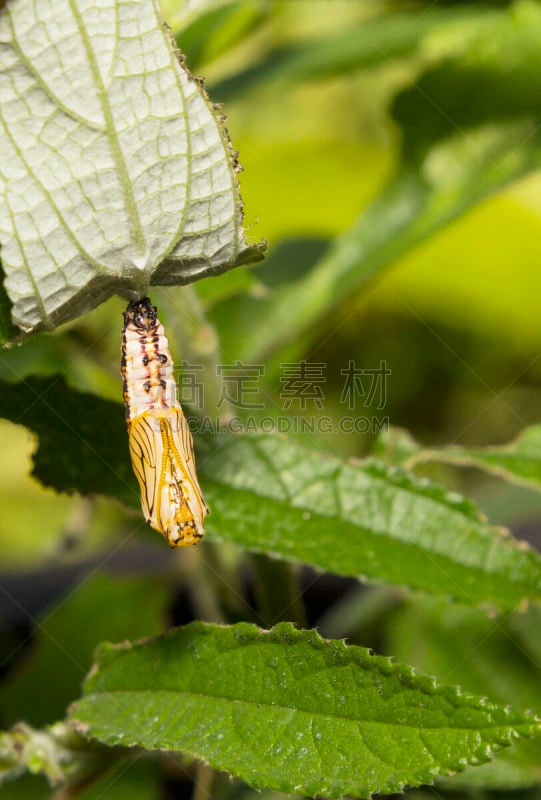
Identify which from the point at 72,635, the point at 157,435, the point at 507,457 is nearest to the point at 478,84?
the point at 507,457

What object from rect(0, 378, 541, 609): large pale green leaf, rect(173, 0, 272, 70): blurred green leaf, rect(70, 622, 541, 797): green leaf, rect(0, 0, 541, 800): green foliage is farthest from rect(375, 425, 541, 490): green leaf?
rect(173, 0, 272, 70): blurred green leaf

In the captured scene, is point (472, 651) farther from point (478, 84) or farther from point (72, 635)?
point (478, 84)

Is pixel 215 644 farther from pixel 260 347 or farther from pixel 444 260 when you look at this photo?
pixel 444 260

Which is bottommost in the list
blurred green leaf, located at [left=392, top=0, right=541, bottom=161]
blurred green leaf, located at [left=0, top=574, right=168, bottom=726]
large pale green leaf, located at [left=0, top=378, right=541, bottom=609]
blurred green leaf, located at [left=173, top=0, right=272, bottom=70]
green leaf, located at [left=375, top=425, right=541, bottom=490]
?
blurred green leaf, located at [left=0, top=574, right=168, bottom=726]

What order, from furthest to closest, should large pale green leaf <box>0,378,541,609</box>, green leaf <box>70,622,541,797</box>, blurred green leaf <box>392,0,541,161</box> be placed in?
blurred green leaf <box>392,0,541,161</box> < large pale green leaf <box>0,378,541,609</box> < green leaf <box>70,622,541,797</box>

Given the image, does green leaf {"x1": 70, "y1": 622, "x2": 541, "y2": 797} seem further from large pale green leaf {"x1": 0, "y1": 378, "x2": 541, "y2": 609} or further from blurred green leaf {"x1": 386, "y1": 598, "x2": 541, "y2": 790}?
blurred green leaf {"x1": 386, "y1": 598, "x2": 541, "y2": 790}

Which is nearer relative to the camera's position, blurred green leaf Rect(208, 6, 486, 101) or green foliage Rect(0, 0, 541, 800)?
green foliage Rect(0, 0, 541, 800)

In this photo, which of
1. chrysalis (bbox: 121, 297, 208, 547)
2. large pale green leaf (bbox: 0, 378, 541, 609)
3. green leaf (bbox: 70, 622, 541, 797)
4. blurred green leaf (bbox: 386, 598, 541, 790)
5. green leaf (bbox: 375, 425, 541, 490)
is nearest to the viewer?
green leaf (bbox: 70, 622, 541, 797)
